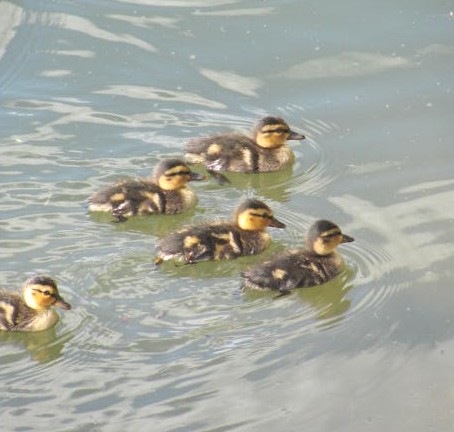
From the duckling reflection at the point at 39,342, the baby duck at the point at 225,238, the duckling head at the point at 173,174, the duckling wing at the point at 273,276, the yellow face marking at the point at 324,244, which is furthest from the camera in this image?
the duckling head at the point at 173,174

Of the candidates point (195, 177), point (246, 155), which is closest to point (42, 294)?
point (195, 177)

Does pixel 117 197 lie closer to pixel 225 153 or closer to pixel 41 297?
pixel 225 153

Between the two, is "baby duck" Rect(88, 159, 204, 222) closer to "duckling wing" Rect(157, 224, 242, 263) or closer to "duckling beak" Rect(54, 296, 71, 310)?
"duckling wing" Rect(157, 224, 242, 263)

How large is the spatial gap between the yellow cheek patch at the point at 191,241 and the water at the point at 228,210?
90mm

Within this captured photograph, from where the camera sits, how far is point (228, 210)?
5.85 metres

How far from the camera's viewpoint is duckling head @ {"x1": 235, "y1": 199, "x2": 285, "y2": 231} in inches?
216

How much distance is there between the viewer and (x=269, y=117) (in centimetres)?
629

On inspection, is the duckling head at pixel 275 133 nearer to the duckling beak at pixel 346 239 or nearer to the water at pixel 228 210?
the water at pixel 228 210

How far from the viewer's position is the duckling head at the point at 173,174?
5824mm

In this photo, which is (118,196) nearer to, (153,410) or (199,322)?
(199,322)

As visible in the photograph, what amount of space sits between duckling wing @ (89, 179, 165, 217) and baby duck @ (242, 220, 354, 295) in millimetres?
700

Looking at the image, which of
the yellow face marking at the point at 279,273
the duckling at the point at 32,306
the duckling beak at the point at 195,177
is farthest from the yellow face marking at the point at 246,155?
the duckling at the point at 32,306

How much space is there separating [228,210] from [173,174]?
26 centimetres

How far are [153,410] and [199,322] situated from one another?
56 cm
